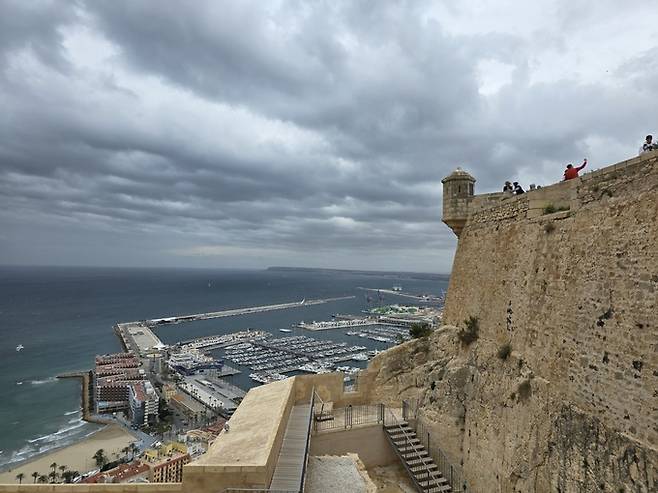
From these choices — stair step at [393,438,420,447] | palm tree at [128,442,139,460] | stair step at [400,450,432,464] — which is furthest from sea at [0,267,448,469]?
stair step at [400,450,432,464]

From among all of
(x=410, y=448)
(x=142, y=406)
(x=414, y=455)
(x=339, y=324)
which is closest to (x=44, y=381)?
(x=142, y=406)

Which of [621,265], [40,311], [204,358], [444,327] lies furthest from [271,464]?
[40,311]

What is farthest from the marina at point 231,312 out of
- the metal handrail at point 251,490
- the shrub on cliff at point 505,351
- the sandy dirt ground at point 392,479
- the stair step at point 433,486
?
the metal handrail at point 251,490

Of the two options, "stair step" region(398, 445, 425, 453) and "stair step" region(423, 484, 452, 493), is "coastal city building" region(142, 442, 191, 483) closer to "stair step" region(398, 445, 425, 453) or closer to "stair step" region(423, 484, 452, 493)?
"stair step" region(398, 445, 425, 453)

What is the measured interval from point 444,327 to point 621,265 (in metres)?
6.91

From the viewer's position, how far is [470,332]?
11906 mm

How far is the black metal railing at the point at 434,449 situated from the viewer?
1091 centimetres

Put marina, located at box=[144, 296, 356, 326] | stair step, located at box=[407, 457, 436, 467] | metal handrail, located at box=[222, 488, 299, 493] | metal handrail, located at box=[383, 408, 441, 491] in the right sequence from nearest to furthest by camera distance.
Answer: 1. metal handrail, located at box=[222, 488, 299, 493]
2. metal handrail, located at box=[383, 408, 441, 491]
3. stair step, located at box=[407, 457, 436, 467]
4. marina, located at box=[144, 296, 356, 326]

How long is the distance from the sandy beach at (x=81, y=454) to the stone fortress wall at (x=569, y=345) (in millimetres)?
35853

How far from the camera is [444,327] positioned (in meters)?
13.6

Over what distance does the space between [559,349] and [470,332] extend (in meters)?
3.60

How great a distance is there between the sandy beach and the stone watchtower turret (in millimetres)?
36557

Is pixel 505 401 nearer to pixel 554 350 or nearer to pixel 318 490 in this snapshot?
pixel 554 350

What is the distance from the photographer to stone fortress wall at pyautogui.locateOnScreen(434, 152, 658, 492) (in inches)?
261
